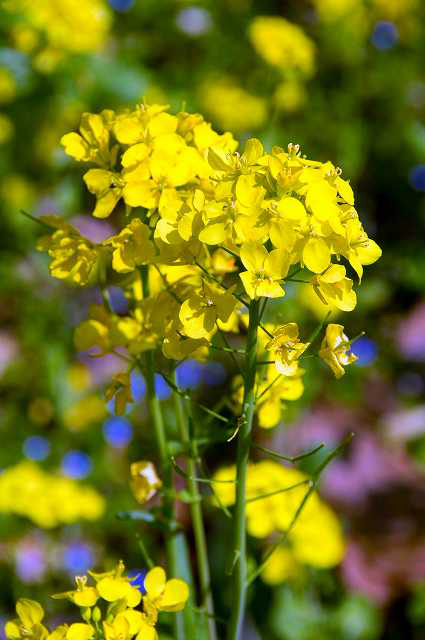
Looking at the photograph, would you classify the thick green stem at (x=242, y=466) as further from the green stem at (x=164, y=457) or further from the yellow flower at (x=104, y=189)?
the yellow flower at (x=104, y=189)

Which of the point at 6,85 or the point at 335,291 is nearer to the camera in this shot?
the point at 335,291

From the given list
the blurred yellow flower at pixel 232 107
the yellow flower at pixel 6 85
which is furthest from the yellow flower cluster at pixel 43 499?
the blurred yellow flower at pixel 232 107

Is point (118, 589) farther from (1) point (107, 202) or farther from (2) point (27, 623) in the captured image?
(1) point (107, 202)

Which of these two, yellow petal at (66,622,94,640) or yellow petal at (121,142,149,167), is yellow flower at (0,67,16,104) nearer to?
yellow petal at (121,142,149,167)

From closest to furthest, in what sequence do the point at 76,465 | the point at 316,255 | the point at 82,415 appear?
the point at 316,255
the point at 76,465
the point at 82,415

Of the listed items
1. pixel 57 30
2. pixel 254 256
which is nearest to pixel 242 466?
pixel 254 256

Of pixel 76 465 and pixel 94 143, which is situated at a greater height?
pixel 94 143

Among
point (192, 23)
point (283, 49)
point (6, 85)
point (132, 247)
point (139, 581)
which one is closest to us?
point (132, 247)

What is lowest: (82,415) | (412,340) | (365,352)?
(412,340)
